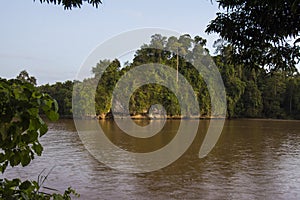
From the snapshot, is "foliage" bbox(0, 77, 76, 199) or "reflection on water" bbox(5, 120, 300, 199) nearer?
"foliage" bbox(0, 77, 76, 199)

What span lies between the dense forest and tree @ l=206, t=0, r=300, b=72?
3403cm

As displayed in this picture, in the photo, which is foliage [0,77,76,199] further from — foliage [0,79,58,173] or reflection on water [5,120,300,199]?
reflection on water [5,120,300,199]

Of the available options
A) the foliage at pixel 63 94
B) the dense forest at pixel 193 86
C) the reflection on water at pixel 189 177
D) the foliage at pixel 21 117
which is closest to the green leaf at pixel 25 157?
the foliage at pixel 21 117

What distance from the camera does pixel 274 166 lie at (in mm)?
9211

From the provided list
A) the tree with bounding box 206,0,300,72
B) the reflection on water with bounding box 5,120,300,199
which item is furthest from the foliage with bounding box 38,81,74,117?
the tree with bounding box 206,0,300,72

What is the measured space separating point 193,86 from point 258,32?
3715 cm

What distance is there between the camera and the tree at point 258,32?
250 cm

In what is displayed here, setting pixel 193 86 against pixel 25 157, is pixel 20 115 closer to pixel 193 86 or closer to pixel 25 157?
pixel 25 157

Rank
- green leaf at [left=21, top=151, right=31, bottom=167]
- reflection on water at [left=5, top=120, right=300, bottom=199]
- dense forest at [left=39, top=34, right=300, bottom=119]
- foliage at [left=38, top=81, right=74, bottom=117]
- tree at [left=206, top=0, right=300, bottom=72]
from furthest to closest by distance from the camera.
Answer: foliage at [left=38, top=81, right=74, bottom=117] → dense forest at [left=39, top=34, right=300, bottom=119] → reflection on water at [left=5, top=120, right=300, bottom=199] → tree at [left=206, top=0, right=300, bottom=72] → green leaf at [left=21, top=151, right=31, bottom=167]

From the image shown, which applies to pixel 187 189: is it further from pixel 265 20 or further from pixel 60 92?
pixel 60 92

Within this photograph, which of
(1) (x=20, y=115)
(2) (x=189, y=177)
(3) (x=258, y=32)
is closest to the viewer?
(1) (x=20, y=115)

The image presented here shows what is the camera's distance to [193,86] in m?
39.7

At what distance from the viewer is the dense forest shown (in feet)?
125

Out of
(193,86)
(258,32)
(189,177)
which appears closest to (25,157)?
(258,32)
